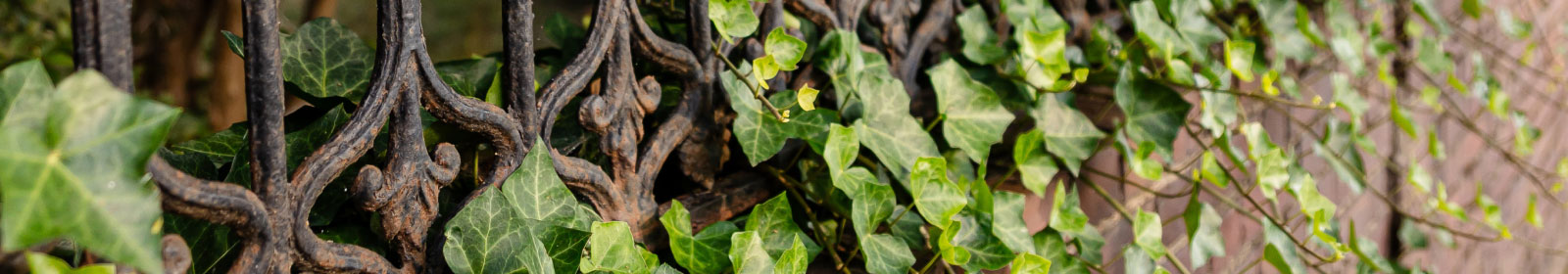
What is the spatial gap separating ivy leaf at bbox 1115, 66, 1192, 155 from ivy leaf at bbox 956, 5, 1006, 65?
0.15m

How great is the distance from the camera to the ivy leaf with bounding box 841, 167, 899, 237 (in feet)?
2.12

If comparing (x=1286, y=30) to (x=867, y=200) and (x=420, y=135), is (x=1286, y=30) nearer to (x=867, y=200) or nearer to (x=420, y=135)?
(x=867, y=200)

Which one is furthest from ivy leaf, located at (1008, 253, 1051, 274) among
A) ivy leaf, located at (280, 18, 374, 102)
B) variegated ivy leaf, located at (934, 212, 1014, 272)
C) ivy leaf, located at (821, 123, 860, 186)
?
ivy leaf, located at (280, 18, 374, 102)

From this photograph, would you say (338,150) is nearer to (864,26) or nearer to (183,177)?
(183,177)

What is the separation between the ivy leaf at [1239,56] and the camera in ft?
2.92

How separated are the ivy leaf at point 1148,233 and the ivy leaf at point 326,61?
67 centimetres

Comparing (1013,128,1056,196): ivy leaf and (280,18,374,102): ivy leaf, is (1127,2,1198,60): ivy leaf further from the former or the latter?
(280,18,374,102): ivy leaf

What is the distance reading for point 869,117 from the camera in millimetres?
683

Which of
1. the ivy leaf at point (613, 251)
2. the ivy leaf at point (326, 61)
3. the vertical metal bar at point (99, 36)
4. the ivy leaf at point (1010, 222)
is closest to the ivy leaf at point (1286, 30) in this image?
the ivy leaf at point (1010, 222)

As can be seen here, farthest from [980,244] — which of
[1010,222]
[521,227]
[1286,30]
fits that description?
[1286,30]

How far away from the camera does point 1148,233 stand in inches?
33.5

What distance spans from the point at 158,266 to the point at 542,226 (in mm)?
210

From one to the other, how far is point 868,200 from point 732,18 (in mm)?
164

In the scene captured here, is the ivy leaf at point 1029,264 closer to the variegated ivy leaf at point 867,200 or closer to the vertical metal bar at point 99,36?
the variegated ivy leaf at point 867,200
